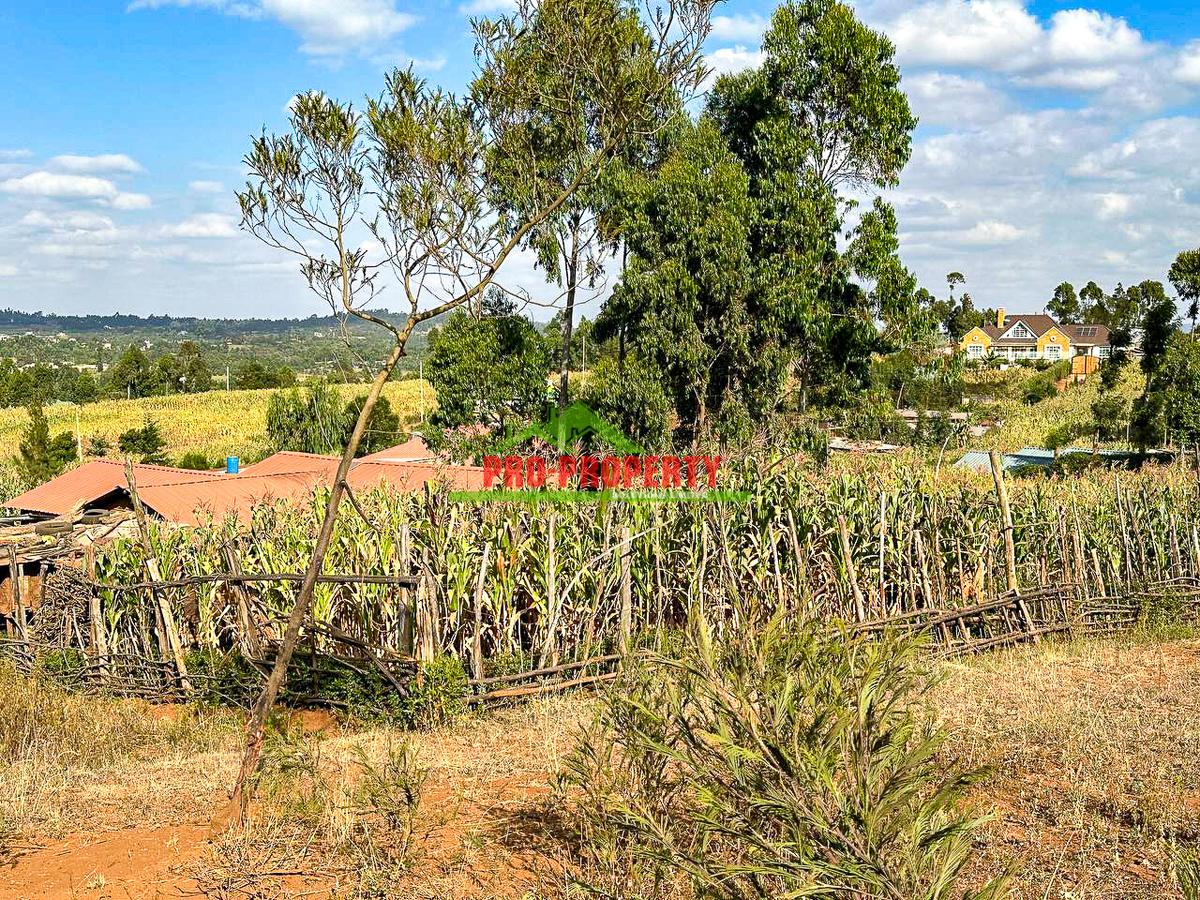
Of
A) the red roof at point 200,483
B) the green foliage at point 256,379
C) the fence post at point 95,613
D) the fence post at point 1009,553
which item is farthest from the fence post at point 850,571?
the green foliage at point 256,379

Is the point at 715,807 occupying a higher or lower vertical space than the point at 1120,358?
lower

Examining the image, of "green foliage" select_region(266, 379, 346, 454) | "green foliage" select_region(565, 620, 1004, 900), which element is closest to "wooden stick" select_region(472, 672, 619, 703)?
"green foliage" select_region(565, 620, 1004, 900)

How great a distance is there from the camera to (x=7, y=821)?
4.70 meters

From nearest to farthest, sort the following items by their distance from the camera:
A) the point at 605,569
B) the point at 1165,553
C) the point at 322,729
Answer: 1. the point at 322,729
2. the point at 605,569
3. the point at 1165,553

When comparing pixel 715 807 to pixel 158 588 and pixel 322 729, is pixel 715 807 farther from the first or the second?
pixel 158 588

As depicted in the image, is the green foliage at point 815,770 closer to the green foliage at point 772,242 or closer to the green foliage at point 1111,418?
the green foliage at point 772,242

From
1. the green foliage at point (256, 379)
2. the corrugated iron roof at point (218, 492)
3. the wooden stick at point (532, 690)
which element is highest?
the green foliage at point (256, 379)

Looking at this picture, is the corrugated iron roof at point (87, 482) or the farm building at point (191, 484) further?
the corrugated iron roof at point (87, 482)

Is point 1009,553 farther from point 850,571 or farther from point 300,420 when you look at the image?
point 300,420

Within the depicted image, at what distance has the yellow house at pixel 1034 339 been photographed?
6950 cm

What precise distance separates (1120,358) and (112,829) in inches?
1236

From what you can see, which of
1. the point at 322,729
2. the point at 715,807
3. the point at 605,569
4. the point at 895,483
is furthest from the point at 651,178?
the point at 715,807

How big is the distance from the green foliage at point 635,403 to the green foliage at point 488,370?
4.30ft

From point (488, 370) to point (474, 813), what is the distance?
44.3ft
